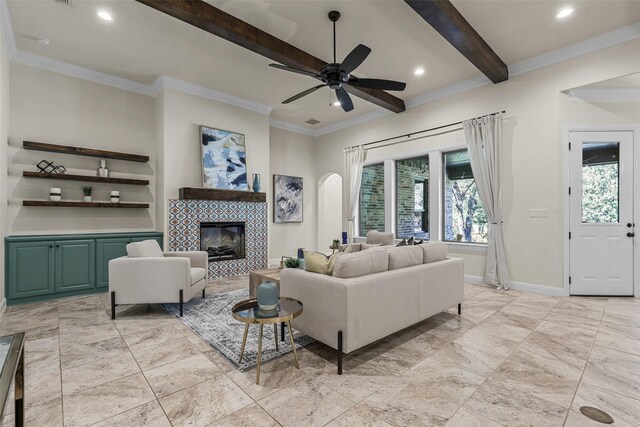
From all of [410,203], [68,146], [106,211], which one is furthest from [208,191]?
[410,203]

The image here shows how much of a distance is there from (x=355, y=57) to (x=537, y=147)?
322cm

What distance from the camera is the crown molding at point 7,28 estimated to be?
3.40 metres

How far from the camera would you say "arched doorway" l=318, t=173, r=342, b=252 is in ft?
26.7

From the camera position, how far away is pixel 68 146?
15.3 ft

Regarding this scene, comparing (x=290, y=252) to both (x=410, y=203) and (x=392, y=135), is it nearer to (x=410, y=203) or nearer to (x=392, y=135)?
(x=410, y=203)

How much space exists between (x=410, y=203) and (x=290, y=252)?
10.3ft

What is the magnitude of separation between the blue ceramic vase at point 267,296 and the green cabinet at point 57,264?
3590 mm

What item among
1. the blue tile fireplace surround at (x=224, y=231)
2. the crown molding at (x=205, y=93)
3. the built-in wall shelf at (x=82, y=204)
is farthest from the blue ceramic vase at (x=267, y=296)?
the crown molding at (x=205, y=93)

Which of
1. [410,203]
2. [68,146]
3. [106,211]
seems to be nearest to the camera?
[68,146]

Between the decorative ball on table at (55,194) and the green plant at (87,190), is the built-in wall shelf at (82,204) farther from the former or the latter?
the green plant at (87,190)

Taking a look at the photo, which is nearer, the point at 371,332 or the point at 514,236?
the point at 371,332

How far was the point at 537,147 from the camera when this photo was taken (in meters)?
4.54

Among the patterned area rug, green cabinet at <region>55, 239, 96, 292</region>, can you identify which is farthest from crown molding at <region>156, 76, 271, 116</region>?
the patterned area rug

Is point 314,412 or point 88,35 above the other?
point 88,35
